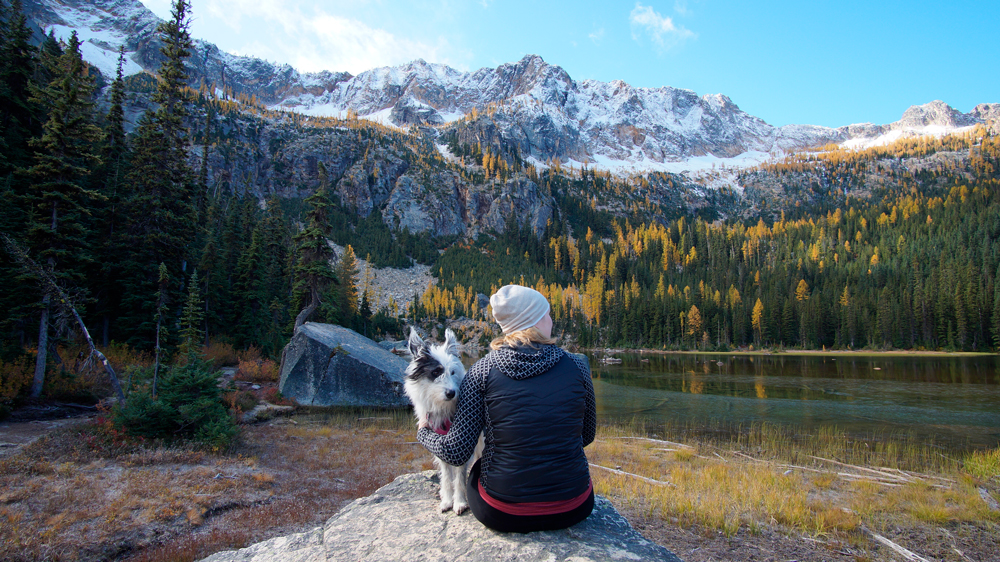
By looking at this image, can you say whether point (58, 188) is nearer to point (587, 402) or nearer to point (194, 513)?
point (194, 513)

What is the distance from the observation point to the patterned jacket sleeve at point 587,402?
2793mm

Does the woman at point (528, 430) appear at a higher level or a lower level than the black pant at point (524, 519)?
higher

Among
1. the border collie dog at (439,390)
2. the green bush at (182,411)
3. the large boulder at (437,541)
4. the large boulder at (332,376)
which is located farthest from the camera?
the large boulder at (332,376)

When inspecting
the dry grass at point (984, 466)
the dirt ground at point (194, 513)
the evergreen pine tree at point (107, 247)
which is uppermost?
the evergreen pine tree at point (107, 247)

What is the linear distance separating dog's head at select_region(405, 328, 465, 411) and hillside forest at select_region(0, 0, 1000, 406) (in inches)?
438

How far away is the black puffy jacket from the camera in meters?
2.49

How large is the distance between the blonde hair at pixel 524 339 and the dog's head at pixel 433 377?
2.79ft

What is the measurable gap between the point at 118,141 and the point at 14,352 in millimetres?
15575

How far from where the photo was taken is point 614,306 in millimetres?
87375

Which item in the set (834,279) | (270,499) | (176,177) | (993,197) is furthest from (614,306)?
(993,197)

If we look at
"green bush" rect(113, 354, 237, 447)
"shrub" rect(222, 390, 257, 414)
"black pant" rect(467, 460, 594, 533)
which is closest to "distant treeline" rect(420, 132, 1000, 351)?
"shrub" rect(222, 390, 257, 414)

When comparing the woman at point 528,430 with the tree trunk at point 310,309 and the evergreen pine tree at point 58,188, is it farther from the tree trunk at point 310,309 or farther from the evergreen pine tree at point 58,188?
the tree trunk at point 310,309

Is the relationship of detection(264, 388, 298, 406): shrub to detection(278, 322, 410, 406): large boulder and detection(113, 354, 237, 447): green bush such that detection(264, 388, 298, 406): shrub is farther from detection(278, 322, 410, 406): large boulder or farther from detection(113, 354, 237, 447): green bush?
detection(113, 354, 237, 447): green bush

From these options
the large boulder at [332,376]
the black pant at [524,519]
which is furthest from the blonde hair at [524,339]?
the large boulder at [332,376]
